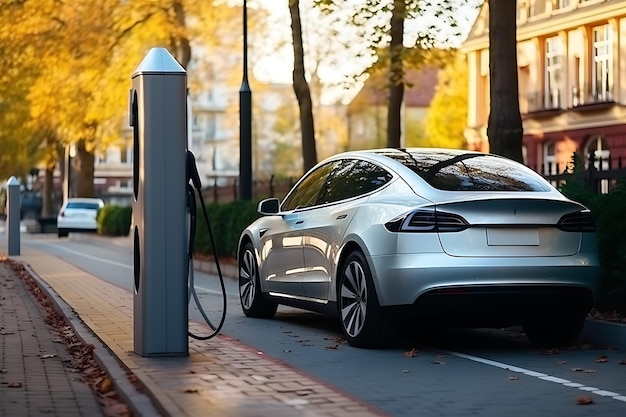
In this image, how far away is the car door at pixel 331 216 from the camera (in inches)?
422

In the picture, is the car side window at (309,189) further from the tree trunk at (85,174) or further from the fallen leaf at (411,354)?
the tree trunk at (85,174)

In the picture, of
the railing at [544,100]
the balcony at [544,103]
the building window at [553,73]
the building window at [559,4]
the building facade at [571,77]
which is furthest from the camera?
the railing at [544,100]

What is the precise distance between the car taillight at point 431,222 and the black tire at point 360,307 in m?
0.58

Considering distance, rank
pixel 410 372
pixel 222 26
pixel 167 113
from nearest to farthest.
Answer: pixel 410 372
pixel 167 113
pixel 222 26

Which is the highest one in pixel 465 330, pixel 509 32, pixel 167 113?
pixel 509 32

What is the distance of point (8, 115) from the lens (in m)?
45.0

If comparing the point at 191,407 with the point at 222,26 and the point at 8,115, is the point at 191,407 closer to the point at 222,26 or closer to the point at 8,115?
the point at 222,26

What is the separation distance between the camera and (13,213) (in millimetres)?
28672

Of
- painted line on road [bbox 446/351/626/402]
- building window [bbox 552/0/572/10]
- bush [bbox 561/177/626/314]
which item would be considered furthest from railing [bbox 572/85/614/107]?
painted line on road [bbox 446/351/626/402]

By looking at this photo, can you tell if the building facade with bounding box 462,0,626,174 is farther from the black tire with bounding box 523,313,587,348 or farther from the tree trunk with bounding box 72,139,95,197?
the black tire with bounding box 523,313,587,348

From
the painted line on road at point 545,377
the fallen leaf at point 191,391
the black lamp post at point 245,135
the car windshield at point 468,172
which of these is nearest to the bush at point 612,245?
the car windshield at point 468,172

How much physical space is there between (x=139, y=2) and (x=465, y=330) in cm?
2393

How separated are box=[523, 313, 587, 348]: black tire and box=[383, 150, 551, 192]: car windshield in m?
1.07

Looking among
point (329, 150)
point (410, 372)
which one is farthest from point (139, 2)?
point (329, 150)
